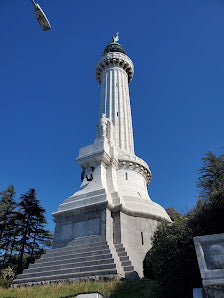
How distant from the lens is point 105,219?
15648 mm

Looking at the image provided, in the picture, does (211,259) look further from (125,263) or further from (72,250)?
(72,250)

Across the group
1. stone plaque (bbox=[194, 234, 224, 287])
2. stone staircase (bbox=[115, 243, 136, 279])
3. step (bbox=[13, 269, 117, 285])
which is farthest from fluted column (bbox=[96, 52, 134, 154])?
stone plaque (bbox=[194, 234, 224, 287])

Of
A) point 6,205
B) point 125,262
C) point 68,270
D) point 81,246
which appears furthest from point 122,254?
point 6,205

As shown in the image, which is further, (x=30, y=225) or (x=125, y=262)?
(x=30, y=225)

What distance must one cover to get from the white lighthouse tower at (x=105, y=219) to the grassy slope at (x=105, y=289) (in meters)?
0.98

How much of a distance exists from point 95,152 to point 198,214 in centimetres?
1158

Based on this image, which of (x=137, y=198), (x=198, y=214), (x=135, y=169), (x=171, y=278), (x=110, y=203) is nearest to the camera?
(x=171, y=278)

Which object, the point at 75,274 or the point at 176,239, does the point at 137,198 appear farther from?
the point at 176,239

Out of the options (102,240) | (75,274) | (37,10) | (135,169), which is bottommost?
(75,274)

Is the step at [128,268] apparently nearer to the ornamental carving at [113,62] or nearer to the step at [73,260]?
the step at [73,260]

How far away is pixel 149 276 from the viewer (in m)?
13.5

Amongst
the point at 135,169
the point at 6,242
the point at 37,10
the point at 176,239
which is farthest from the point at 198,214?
the point at 6,242

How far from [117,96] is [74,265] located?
67.2 ft

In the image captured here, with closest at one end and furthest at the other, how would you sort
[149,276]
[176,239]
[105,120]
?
[176,239] < [149,276] < [105,120]
